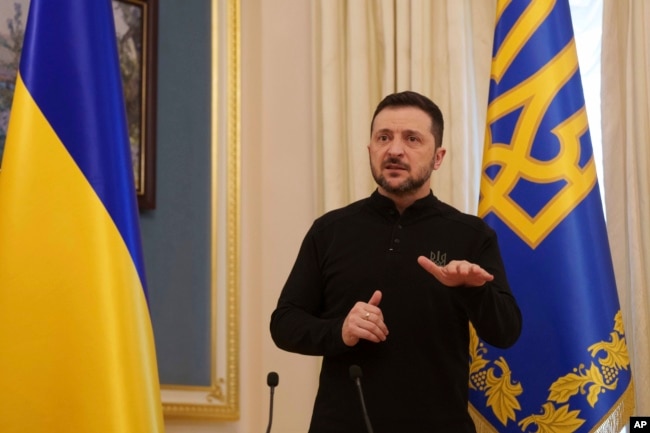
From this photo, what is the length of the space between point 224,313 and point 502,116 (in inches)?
52.6

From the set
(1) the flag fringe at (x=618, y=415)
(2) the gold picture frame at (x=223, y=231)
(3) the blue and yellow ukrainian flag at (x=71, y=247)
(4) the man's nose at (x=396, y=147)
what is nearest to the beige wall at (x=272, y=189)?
(2) the gold picture frame at (x=223, y=231)

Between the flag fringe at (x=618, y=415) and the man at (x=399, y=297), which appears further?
the flag fringe at (x=618, y=415)

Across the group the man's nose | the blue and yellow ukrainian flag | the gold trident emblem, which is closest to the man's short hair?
the man's nose

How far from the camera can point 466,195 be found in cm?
346

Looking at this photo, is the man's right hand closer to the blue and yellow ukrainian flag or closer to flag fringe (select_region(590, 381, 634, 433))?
the blue and yellow ukrainian flag

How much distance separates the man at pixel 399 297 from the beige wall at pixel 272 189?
1.38 metres

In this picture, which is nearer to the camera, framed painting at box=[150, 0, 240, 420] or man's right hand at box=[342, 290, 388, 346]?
man's right hand at box=[342, 290, 388, 346]

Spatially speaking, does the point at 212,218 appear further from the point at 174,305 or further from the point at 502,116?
the point at 502,116

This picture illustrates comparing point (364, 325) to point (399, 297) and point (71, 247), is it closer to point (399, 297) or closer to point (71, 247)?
point (399, 297)

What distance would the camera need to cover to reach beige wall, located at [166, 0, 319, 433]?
148 inches

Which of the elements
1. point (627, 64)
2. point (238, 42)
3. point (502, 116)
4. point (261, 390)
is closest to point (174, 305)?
point (261, 390)

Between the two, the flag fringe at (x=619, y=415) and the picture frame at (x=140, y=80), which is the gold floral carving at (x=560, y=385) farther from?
the picture frame at (x=140, y=80)

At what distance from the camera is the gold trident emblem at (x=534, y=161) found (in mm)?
2854

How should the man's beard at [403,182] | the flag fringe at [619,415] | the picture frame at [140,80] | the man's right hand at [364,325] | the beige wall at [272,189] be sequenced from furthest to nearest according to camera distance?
1. the beige wall at [272,189]
2. the picture frame at [140,80]
3. the flag fringe at [619,415]
4. the man's beard at [403,182]
5. the man's right hand at [364,325]
